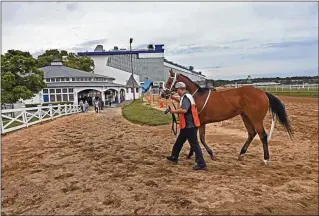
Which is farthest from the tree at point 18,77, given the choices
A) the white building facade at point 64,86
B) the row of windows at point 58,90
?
the row of windows at point 58,90

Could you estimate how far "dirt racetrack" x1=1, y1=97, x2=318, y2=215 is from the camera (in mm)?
3412

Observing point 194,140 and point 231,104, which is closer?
point 194,140

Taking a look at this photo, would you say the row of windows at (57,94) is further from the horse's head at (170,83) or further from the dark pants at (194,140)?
the dark pants at (194,140)

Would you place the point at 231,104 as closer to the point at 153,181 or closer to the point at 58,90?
the point at 153,181

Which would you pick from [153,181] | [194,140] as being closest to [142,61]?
[194,140]

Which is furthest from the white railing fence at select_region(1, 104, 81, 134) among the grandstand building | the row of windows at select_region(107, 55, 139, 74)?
the grandstand building

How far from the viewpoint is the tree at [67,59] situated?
51.4m

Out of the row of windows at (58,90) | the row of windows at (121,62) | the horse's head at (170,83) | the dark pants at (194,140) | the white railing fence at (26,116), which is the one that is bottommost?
the white railing fence at (26,116)

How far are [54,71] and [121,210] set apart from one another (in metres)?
34.8

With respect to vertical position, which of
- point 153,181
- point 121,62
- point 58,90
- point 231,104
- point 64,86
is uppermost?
point 121,62

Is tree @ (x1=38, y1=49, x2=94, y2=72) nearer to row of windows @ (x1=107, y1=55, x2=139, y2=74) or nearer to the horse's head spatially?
row of windows @ (x1=107, y1=55, x2=139, y2=74)

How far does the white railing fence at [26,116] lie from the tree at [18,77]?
1.54 metres

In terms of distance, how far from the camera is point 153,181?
14.2 ft

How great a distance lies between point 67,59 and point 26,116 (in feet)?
149
